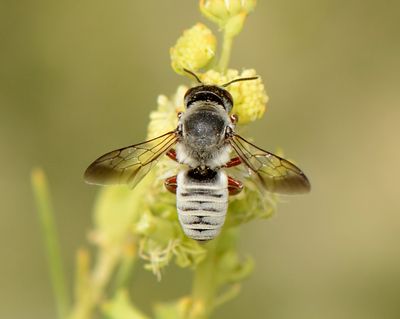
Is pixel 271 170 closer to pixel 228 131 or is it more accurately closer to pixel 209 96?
pixel 228 131

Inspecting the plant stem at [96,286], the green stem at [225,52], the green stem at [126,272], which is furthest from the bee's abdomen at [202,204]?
the plant stem at [96,286]

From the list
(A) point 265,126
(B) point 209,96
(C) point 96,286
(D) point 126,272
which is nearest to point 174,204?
(B) point 209,96

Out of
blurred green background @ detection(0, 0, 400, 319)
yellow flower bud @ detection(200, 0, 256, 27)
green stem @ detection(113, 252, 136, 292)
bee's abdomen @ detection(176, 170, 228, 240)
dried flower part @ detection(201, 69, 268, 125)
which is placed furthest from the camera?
blurred green background @ detection(0, 0, 400, 319)

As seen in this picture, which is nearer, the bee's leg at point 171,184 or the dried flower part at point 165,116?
the bee's leg at point 171,184

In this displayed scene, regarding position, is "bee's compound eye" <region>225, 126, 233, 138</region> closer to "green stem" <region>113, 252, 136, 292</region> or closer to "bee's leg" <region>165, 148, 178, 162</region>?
"bee's leg" <region>165, 148, 178, 162</region>

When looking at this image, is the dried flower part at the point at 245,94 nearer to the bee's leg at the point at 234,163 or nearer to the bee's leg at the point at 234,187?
the bee's leg at the point at 234,163

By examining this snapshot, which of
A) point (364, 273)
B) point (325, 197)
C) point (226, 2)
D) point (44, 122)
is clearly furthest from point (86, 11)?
point (226, 2)

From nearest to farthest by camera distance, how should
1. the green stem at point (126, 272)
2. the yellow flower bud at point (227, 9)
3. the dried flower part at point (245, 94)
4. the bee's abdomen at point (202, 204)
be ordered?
the bee's abdomen at point (202, 204) → the dried flower part at point (245, 94) → the yellow flower bud at point (227, 9) → the green stem at point (126, 272)

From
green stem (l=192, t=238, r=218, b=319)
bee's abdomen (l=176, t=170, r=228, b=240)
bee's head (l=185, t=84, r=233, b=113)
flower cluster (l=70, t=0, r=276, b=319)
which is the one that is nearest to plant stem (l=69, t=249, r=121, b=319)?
flower cluster (l=70, t=0, r=276, b=319)
